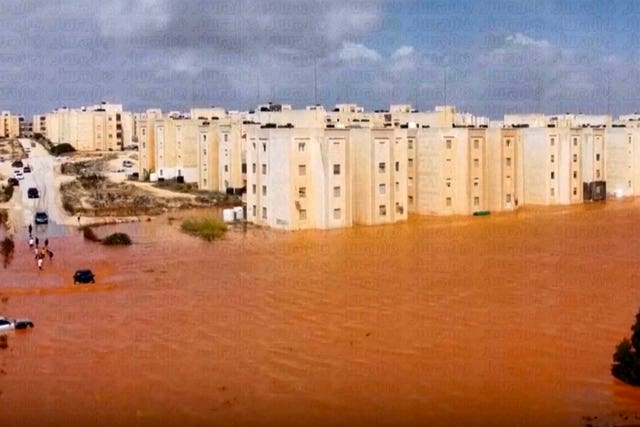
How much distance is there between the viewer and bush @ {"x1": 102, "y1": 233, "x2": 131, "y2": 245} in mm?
30859

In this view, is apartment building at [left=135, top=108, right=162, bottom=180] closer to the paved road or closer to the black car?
the paved road

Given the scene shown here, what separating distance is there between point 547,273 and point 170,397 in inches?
575

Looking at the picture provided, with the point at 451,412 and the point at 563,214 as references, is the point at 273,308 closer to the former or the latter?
the point at 451,412

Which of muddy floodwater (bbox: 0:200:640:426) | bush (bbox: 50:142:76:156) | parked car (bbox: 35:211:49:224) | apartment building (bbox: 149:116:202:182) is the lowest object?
muddy floodwater (bbox: 0:200:640:426)

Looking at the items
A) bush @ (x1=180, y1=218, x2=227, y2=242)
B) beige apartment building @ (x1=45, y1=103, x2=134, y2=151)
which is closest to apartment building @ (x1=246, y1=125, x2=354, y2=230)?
bush @ (x1=180, y1=218, x2=227, y2=242)

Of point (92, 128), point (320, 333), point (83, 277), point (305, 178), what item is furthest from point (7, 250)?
point (92, 128)

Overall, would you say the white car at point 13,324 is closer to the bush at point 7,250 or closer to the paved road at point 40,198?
the bush at point 7,250

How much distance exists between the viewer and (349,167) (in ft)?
119

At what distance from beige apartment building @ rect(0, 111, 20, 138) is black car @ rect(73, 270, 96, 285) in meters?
108

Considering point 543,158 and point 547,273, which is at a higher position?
point 543,158

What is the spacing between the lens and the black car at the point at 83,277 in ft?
76.9

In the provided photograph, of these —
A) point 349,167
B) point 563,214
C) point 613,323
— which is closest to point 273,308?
point 613,323

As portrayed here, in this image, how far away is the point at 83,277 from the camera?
23.5 metres

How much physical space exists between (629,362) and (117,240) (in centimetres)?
2073
